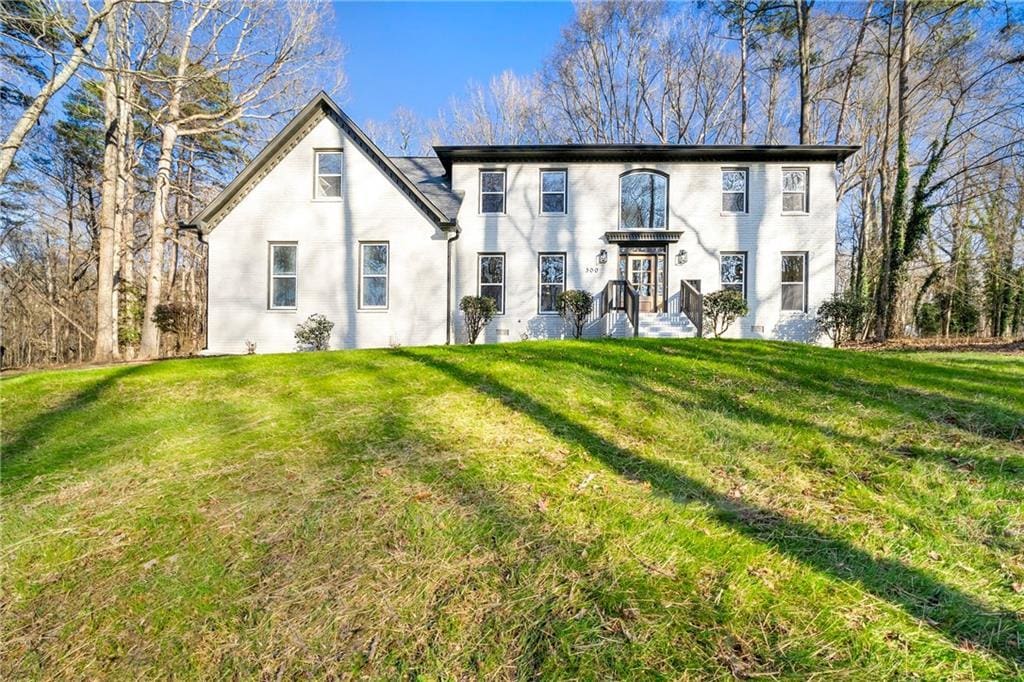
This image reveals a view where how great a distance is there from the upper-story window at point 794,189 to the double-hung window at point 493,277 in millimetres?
9240

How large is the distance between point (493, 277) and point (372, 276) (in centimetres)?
372

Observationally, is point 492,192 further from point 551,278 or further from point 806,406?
point 806,406

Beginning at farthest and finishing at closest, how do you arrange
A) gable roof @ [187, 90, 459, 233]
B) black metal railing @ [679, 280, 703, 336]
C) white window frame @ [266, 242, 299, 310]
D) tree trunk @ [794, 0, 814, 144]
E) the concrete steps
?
tree trunk @ [794, 0, 814, 144]
the concrete steps
white window frame @ [266, 242, 299, 310]
black metal railing @ [679, 280, 703, 336]
gable roof @ [187, 90, 459, 233]

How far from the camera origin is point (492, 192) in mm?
14273

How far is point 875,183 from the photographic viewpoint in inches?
821

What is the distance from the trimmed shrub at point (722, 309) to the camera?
508 inches

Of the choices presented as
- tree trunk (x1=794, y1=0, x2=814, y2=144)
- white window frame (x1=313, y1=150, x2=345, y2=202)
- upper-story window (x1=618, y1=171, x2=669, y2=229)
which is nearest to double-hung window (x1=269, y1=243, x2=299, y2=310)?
white window frame (x1=313, y1=150, x2=345, y2=202)

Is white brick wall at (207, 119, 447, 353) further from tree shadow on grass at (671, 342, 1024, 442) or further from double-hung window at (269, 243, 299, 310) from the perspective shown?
tree shadow on grass at (671, 342, 1024, 442)

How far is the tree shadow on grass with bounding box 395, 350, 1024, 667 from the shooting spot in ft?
5.94

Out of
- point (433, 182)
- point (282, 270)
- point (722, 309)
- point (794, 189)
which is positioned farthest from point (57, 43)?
point (794, 189)

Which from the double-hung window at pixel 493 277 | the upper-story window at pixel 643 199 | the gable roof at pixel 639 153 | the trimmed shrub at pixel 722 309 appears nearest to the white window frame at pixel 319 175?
the gable roof at pixel 639 153

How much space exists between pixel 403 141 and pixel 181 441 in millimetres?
26591

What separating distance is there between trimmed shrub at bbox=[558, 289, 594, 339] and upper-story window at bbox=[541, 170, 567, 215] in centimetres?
294

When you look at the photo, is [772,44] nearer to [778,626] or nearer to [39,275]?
[778,626]
